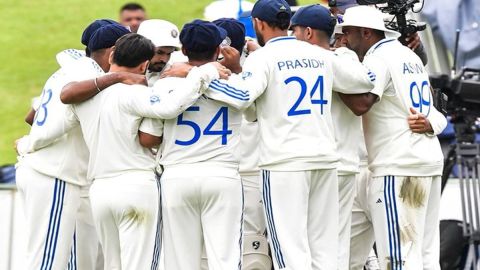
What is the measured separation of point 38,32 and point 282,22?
10.8 meters

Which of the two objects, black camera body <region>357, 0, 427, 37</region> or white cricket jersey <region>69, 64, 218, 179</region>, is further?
black camera body <region>357, 0, 427, 37</region>

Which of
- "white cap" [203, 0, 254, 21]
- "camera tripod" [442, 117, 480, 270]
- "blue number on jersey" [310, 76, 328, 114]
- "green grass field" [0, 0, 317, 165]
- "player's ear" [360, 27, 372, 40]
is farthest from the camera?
"green grass field" [0, 0, 317, 165]

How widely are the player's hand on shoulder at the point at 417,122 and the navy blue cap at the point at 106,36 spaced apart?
6.58 ft

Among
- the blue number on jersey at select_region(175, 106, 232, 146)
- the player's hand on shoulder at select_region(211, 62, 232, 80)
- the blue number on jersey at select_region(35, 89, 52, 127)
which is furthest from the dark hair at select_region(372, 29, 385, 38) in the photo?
the blue number on jersey at select_region(35, 89, 52, 127)

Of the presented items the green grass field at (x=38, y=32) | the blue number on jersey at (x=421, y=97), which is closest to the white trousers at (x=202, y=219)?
the blue number on jersey at (x=421, y=97)

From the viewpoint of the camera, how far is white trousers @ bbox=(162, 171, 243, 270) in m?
7.82

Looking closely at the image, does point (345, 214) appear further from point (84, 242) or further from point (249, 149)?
point (84, 242)

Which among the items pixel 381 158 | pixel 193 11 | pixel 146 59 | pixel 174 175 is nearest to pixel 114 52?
pixel 146 59

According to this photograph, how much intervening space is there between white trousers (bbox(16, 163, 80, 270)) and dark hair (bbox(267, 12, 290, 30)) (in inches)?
66.8

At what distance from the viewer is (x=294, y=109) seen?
26.2ft

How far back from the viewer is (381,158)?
867 centimetres

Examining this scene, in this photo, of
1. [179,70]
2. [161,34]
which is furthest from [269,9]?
[161,34]

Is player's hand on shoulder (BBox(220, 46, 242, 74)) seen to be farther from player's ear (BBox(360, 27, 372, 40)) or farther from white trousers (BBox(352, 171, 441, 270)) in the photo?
white trousers (BBox(352, 171, 441, 270))

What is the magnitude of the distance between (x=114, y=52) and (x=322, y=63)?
1.32m
